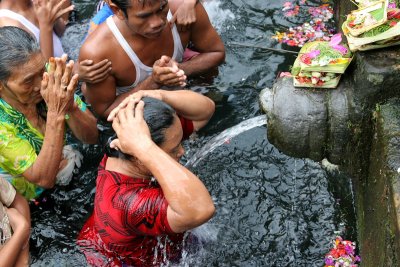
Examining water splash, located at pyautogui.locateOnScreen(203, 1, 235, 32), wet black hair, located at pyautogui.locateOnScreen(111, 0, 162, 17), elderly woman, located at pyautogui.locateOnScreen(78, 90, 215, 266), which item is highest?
wet black hair, located at pyautogui.locateOnScreen(111, 0, 162, 17)

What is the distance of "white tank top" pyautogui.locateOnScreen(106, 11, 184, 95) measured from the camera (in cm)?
416

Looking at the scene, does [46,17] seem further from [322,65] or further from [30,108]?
[322,65]

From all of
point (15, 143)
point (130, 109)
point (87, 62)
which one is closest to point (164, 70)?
point (87, 62)

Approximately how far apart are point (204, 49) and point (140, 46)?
73cm

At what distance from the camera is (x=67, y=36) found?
6.11 metres

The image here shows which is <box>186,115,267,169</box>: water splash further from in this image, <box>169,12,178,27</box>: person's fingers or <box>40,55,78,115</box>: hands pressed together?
<box>40,55,78,115</box>: hands pressed together

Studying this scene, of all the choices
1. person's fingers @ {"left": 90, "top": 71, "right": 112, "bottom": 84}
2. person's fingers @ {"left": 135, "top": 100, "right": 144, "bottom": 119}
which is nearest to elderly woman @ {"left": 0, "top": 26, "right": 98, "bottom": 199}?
person's fingers @ {"left": 90, "top": 71, "right": 112, "bottom": 84}

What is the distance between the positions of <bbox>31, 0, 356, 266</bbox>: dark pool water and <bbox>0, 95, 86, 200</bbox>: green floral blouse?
0.63m

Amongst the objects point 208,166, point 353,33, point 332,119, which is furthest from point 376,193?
point 208,166

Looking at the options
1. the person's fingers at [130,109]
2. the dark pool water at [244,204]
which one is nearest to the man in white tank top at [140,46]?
the dark pool water at [244,204]

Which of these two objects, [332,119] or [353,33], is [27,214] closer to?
[332,119]

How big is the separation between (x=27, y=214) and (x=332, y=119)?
2.10 meters

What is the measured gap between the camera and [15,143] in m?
3.66

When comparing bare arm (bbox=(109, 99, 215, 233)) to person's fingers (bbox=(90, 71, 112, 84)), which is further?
person's fingers (bbox=(90, 71, 112, 84))
